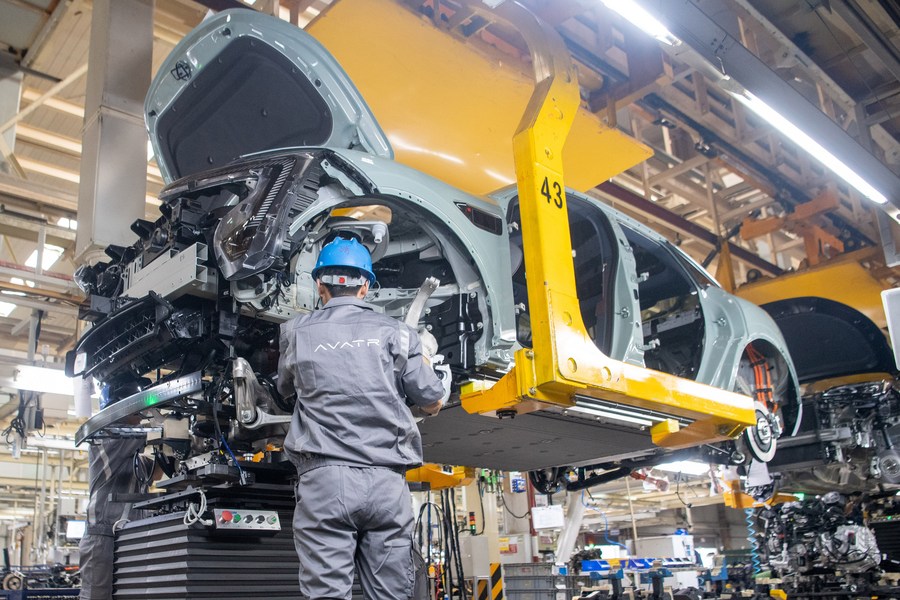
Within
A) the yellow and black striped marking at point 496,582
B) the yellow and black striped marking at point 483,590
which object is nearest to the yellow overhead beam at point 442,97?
the yellow and black striped marking at point 496,582

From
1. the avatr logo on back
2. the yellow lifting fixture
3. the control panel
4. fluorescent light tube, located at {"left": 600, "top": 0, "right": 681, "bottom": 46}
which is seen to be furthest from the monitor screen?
fluorescent light tube, located at {"left": 600, "top": 0, "right": 681, "bottom": 46}

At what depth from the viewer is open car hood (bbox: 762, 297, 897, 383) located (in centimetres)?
732

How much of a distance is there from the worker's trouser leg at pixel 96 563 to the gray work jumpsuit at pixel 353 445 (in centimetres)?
193

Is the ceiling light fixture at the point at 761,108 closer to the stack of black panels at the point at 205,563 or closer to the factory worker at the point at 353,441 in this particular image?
the factory worker at the point at 353,441

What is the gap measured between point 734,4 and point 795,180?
4.01 meters

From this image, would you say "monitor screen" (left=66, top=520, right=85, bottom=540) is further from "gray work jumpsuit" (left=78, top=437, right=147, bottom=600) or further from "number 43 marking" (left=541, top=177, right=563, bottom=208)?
"number 43 marking" (left=541, top=177, right=563, bottom=208)

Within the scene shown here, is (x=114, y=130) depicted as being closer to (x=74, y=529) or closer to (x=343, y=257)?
(x=343, y=257)

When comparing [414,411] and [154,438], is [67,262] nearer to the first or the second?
[154,438]

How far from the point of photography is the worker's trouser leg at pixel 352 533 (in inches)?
90.7

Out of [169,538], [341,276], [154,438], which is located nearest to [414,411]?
[341,276]

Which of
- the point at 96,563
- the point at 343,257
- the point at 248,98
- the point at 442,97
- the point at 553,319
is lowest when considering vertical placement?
the point at 96,563

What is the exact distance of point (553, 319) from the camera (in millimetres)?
3301

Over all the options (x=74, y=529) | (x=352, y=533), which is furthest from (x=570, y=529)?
(x=352, y=533)

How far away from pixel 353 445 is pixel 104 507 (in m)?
2.31
